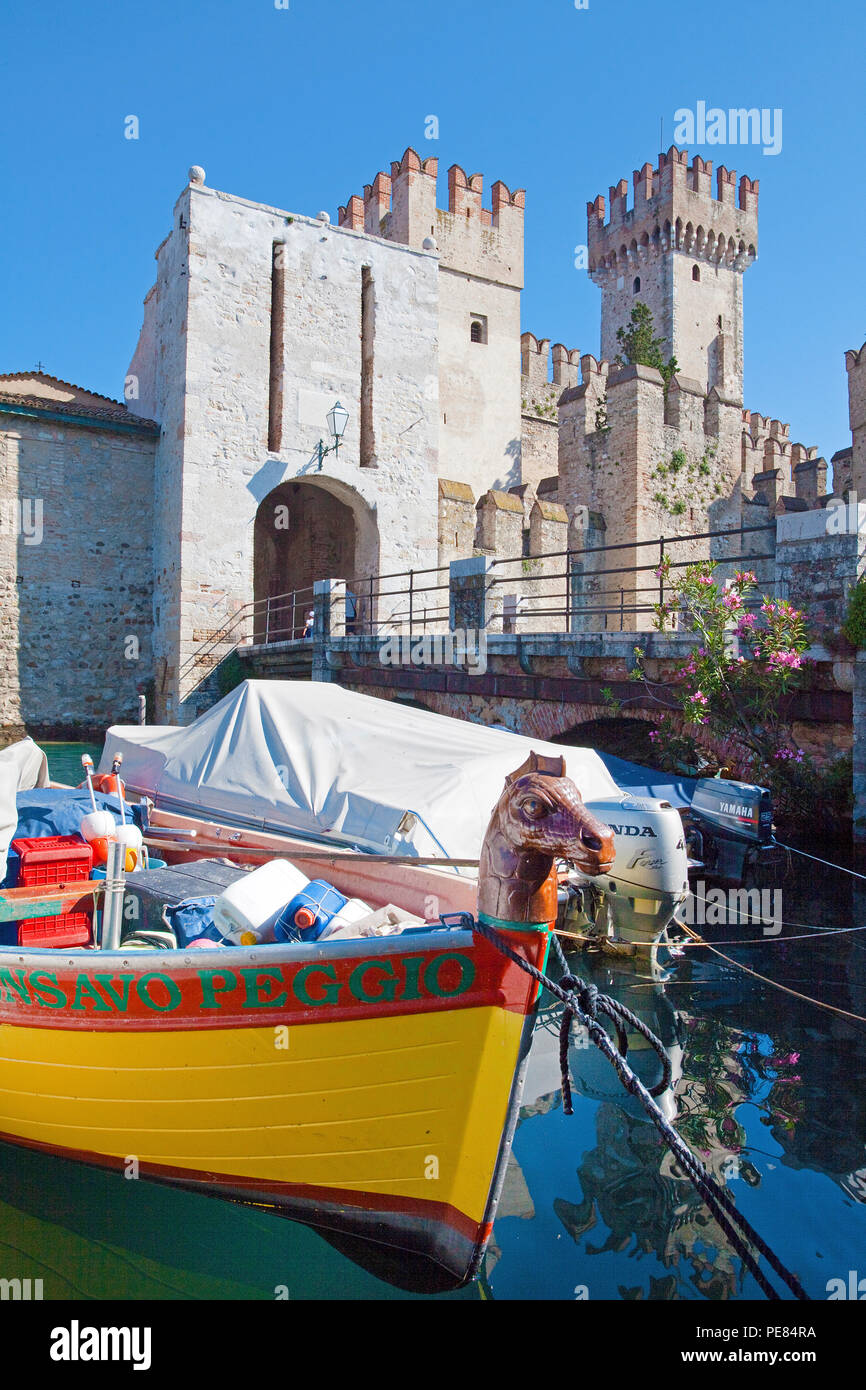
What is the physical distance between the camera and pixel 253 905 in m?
4.65

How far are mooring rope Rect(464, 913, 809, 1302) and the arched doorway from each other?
1946 cm

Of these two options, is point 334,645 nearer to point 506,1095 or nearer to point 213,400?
point 213,400

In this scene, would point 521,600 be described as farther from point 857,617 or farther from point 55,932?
point 55,932

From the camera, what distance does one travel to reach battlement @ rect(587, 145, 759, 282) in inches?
1340

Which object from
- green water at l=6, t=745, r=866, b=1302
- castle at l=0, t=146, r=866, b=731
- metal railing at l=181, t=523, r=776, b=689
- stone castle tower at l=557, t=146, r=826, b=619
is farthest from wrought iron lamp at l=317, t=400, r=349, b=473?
green water at l=6, t=745, r=866, b=1302

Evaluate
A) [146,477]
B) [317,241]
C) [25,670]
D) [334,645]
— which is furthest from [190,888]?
[317,241]

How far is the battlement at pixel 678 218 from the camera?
3403 centimetres

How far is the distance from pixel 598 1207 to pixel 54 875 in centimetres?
338

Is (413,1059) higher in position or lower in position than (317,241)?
lower

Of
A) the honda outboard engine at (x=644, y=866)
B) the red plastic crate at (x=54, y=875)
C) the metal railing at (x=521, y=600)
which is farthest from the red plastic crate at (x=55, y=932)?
the metal railing at (x=521, y=600)

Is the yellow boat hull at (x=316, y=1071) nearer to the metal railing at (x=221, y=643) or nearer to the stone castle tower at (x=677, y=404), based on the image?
the metal railing at (x=221, y=643)

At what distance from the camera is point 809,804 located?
8656mm

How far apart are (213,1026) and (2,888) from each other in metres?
2.12

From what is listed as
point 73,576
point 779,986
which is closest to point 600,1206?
point 779,986
